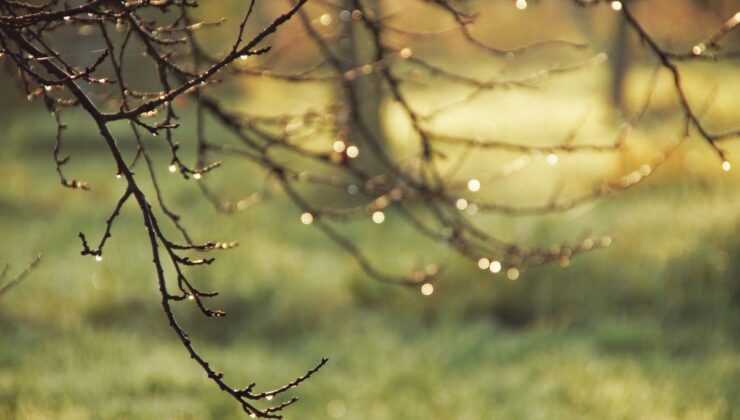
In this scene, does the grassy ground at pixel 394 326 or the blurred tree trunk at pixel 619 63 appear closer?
the grassy ground at pixel 394 326

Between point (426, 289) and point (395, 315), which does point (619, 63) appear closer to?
point (395, 315)

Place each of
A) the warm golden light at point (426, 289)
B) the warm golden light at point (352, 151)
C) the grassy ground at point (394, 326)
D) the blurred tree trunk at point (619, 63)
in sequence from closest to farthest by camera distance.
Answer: the warm golden light at point (426, 289)
the warm golden light at point (352, 151)
the grassy ground at point (394, 326)
the blurred tree trunk at point (619, 63)

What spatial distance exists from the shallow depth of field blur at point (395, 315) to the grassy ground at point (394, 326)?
2cm

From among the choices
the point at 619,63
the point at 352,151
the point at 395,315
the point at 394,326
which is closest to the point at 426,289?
the point at 352,151

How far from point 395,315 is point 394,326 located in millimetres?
187

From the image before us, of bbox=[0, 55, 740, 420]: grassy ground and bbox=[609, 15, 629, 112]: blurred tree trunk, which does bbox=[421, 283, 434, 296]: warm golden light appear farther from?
bbox=[609, 15, 629, 112]: blurred tree trunk

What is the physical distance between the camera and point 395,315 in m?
6.07

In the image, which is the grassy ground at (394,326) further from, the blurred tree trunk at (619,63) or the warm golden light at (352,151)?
the blurred tree trunk at (619,63)

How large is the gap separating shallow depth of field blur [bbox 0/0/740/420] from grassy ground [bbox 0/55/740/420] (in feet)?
0.06

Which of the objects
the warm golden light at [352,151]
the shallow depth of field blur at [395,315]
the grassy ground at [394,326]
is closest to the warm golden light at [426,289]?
the warm golden light at [352,151]

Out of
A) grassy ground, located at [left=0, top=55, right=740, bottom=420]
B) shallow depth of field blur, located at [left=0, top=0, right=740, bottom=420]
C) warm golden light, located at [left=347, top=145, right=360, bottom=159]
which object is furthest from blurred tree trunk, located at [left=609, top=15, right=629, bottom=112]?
warm golden light, located at [left=347, top=145, right=360, bottom=159]

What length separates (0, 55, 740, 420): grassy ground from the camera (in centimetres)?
443

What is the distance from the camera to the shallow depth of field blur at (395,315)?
4.45 m

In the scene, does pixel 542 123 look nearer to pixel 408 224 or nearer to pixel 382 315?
pixel 408 224
